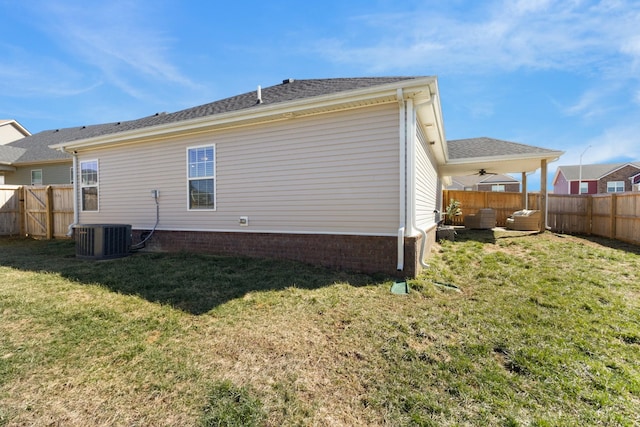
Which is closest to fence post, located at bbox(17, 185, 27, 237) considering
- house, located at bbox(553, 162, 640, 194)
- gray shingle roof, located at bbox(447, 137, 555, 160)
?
gray shingle roof, located at bbox(447, 137, 555, 160)

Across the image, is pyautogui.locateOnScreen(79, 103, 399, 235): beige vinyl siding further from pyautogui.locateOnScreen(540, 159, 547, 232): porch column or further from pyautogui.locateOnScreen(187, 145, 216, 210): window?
pyautogui.locateOnScreen(540, 159, 547, 232): porch column

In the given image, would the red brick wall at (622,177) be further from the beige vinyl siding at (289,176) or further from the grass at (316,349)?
the beige vinyl siding at (289,176)

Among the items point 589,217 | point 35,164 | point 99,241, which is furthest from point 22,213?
point 589,217

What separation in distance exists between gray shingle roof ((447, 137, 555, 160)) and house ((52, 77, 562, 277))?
3.47m

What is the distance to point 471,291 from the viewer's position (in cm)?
461

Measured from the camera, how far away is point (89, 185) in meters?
8.84

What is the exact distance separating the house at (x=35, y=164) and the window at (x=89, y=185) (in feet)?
26.1

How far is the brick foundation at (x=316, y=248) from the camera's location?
524 centimetres

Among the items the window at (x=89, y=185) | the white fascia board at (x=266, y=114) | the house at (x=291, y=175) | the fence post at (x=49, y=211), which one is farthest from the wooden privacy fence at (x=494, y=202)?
the fence post at (x=49, y=211)

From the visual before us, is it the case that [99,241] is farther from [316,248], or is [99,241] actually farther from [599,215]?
[599,215]

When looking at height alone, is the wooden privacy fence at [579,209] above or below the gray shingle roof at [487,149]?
below

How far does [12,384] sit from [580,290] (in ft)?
22.4

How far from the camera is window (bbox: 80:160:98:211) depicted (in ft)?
28.6

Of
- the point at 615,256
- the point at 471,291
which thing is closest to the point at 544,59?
the point at 615,256
